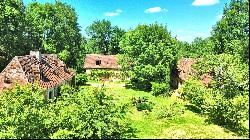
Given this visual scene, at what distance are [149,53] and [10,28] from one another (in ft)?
75.4

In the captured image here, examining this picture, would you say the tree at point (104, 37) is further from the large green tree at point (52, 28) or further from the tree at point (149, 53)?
A: the tree at point (149, 53)

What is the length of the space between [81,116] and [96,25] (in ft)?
275

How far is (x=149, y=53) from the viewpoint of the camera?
5862cm

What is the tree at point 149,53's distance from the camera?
5841cm

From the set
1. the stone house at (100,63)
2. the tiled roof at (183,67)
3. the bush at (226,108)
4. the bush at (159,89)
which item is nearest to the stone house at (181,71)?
the tiled roof at (183,67)

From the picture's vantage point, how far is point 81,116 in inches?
1077

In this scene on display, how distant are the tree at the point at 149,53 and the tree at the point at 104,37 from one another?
152 feet

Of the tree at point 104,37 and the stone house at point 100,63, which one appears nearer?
the stone house at point 100,63

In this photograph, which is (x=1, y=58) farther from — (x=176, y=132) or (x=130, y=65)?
(x=176, y=132)

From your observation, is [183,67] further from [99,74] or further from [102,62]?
[102,62]

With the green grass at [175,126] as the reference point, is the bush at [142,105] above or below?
above

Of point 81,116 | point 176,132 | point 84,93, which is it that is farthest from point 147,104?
point 81,116

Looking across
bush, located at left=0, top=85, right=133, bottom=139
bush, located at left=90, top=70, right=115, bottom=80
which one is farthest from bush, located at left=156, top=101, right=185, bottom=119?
bush, located at left=90, top=70, right=115, bottom=80

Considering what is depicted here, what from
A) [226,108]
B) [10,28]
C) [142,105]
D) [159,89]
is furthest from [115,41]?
[226,108]
